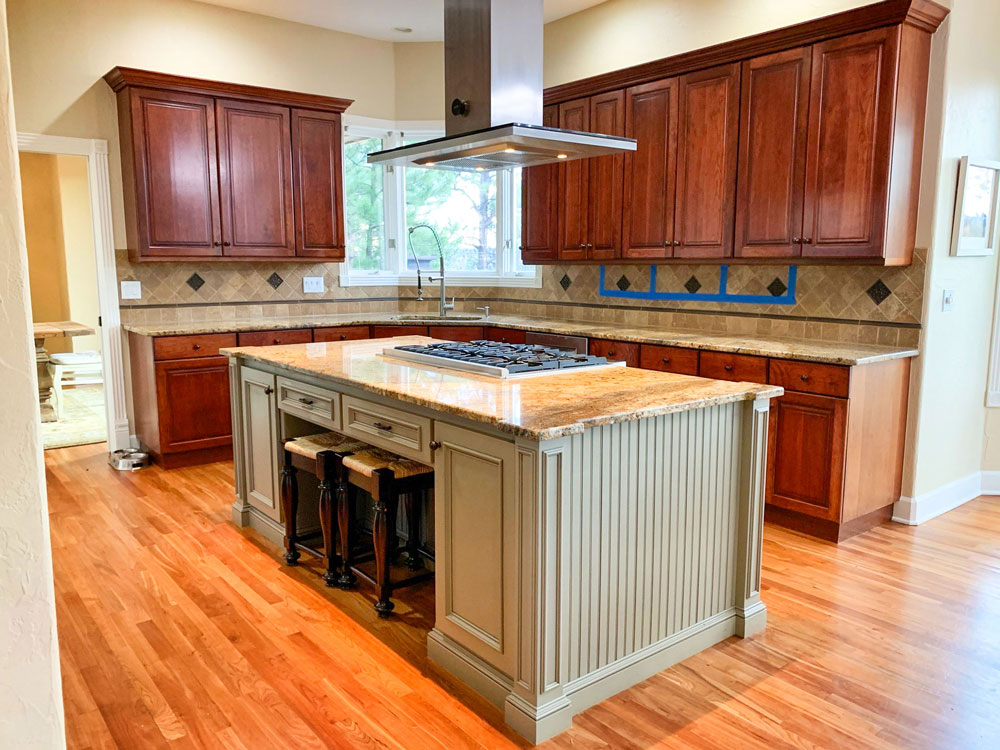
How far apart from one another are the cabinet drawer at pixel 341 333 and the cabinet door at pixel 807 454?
9.81ft

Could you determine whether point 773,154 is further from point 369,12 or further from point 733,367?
point 369,12

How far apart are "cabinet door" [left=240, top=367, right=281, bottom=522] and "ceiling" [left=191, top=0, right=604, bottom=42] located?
2901 mm

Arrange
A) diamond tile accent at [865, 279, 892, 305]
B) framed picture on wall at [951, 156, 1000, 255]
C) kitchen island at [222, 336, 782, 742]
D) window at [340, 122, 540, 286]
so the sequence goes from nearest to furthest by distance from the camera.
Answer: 1. kitchen island at [222, 336, 782, 742]
2. framed picture on wall at [951, 156, 1000, 255]
3. diamond tile accent at [865, 279, 892, 305]
4. window at [340, 122, 540, 286]

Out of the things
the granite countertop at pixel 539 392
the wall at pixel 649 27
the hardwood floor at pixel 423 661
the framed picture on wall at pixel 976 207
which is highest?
the wall at pixel 649 27

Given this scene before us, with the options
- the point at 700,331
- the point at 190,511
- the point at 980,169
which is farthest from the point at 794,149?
the point at 190,511

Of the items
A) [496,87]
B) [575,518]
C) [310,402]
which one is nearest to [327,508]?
[310,402]

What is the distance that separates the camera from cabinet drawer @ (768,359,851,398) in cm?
334

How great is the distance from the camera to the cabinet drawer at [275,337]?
4824 millimetres

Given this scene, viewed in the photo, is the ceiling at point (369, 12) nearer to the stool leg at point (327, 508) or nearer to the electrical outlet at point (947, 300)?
the electrical outlet at point (947, 300)

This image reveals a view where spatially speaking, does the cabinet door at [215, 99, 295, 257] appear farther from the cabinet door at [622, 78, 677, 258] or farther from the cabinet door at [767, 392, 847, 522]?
the cabinet door at [767, 392, 847, 522]

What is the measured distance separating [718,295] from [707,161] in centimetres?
82

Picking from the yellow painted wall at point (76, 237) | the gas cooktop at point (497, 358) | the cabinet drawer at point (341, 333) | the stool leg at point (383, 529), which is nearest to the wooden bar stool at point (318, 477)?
the stool leg at point (383, 529)

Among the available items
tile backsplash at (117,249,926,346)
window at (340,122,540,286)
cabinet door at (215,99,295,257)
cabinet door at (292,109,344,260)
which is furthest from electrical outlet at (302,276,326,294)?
cabinet door at (215,99,295,257)

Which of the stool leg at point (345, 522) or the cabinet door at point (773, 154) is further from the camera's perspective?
the cabinet door at point (773, 154)
